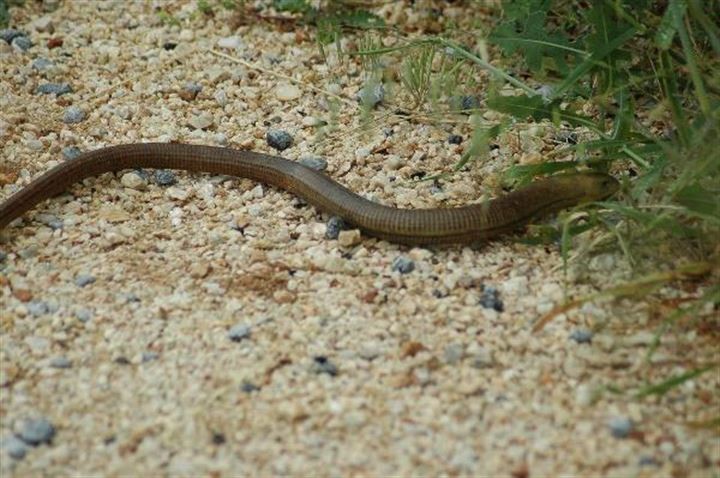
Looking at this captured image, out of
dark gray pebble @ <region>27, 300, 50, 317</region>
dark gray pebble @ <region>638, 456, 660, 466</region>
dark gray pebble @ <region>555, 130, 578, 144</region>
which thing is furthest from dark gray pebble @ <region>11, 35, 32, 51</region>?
dark gray pebble @ <region>638, 456, 660, 466</region>

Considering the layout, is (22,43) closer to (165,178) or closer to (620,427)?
(165,178)

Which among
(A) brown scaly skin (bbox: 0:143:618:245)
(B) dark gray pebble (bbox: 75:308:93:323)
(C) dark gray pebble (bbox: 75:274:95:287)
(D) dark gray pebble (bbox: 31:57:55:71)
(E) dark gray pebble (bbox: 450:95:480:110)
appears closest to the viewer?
(B) dark gray pebble (bbox: 75:308:93:323)

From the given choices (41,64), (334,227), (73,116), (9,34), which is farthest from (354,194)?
(9,34)

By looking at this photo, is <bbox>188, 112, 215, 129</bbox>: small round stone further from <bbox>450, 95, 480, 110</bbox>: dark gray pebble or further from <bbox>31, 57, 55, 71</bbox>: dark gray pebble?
<bbox>450, 95, 480, 110</bbox>: dark gray pebble

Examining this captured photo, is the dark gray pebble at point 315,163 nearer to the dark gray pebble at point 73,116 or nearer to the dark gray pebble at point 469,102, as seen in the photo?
the dark gray pebble at point 469,102

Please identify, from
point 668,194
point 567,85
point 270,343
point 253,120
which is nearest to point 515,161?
point 567,85

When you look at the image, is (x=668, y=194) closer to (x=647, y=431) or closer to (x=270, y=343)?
(x=647, y=431)

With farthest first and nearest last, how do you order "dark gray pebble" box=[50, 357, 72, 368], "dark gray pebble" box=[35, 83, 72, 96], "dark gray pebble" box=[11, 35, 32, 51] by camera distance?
→ "dark gray pebble" box=[11, 35, 32, 51], "dark gray pebble" box=[35, 83, 72, 96], "dark gray pebble" box=[50, 357, 72, 368]
